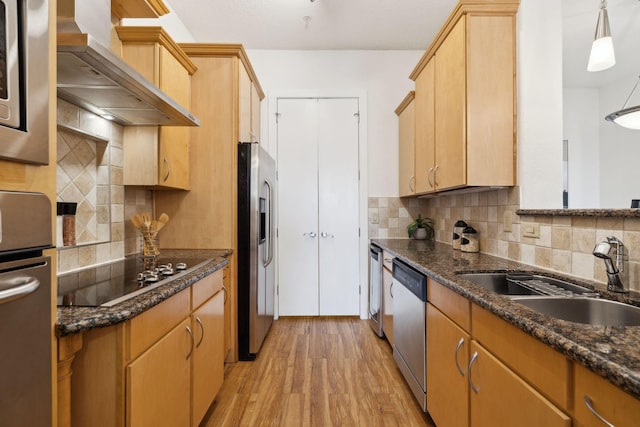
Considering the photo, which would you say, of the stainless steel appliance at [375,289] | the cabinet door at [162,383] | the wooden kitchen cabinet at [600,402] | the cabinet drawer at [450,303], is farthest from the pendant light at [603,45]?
the cabinet door at [162,383]

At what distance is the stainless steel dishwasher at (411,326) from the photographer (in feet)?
5.47

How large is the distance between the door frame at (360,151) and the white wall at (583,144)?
1743mm

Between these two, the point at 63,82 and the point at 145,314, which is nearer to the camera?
the point at 145,314

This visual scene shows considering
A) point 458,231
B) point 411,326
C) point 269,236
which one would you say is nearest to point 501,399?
point 411,326

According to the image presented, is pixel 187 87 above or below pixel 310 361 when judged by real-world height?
above

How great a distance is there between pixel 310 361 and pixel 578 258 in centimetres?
188

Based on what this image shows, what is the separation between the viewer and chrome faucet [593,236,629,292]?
1076 mm

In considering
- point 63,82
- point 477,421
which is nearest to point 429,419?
point 477,421

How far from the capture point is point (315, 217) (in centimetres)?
331

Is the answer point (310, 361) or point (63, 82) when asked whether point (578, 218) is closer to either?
point (310, 361)

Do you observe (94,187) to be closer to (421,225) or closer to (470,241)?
(470,241)

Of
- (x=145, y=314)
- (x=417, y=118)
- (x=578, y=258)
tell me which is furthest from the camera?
(x=417, y=118)

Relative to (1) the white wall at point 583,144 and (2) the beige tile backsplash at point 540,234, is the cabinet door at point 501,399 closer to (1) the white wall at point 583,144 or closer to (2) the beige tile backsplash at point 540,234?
(2) the beige tile backsplash at point 540,234

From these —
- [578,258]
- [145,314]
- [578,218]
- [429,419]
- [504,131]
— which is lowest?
[429,419]
